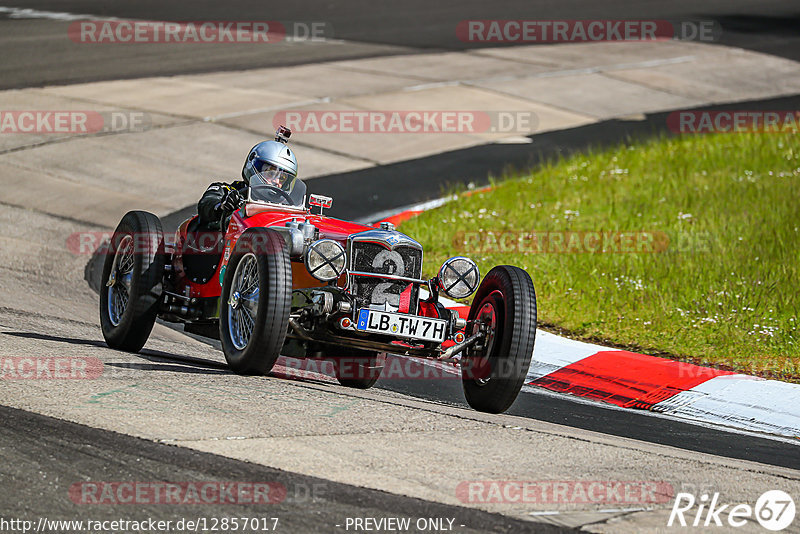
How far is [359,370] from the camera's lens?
800 cm

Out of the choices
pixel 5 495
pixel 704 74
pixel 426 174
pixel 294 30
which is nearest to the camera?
pixel 5 495

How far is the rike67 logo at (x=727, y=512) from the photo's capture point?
15.9ft

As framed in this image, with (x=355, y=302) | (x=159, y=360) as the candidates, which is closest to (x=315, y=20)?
(x=159, y=360)

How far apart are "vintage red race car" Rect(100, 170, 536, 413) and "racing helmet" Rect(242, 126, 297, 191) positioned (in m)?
0.20

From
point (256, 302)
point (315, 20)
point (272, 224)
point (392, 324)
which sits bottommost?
point (392, 324)

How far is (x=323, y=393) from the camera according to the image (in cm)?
679

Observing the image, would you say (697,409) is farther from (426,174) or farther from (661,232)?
(426,174)

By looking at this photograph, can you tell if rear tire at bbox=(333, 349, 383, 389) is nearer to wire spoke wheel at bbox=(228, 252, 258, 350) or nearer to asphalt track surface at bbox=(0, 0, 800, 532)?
asphalt track surface at bbox=(0, 0, 800, 532)

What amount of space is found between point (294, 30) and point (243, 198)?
18.4 metres

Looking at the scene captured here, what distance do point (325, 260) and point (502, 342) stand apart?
4.00ft

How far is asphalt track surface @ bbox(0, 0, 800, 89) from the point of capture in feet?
68.2

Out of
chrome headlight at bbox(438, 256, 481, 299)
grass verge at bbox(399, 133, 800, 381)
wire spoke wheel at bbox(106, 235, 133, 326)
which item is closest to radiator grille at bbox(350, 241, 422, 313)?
chrome headlight at bbox(438, 256, 481, 299)

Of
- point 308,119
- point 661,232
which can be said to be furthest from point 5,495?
point 308,119

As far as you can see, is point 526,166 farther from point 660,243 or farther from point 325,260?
point 325,260
